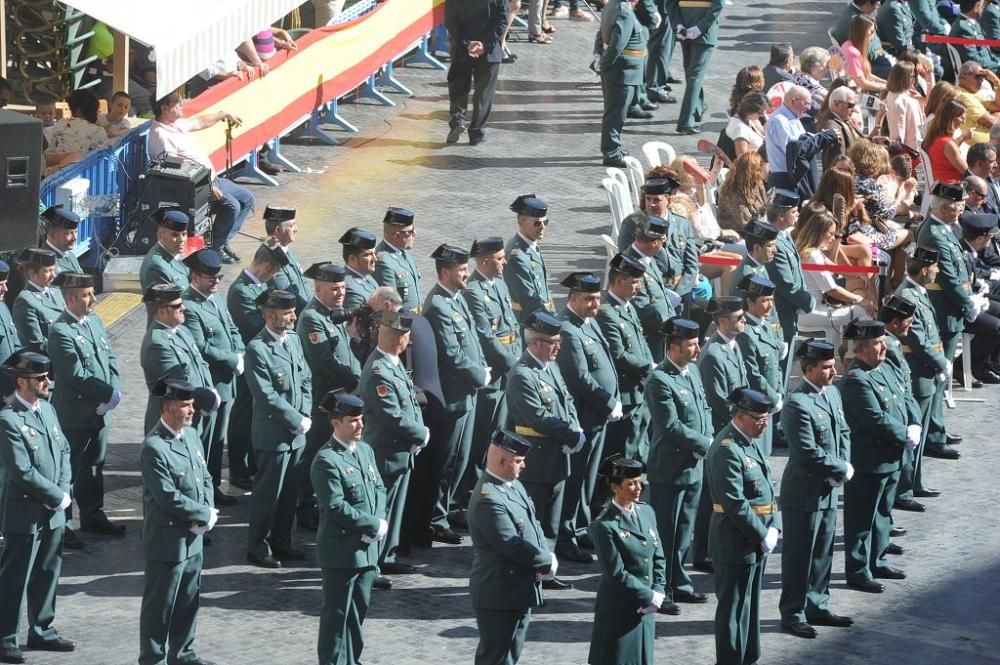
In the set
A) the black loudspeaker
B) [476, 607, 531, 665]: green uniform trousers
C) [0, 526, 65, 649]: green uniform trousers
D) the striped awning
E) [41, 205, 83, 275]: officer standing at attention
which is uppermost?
the black loudspeaker

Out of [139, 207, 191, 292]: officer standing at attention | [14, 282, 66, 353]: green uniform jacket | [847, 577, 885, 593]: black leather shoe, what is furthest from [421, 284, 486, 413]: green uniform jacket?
[847, 577, 885, 593]: black leather shoe

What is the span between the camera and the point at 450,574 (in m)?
11.5

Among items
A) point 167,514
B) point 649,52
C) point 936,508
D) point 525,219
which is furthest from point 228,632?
point 649,52

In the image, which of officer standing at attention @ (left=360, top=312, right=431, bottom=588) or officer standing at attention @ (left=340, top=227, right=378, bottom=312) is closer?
officer standing at attention @ (left=360, top=312, right=431, bottom=588)

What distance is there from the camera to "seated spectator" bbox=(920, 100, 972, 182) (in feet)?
54.2

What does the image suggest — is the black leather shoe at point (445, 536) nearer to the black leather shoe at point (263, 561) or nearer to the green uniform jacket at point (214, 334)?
the black leather shoe at point (263, 561)

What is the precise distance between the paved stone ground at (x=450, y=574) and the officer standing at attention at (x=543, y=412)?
2.04 feet

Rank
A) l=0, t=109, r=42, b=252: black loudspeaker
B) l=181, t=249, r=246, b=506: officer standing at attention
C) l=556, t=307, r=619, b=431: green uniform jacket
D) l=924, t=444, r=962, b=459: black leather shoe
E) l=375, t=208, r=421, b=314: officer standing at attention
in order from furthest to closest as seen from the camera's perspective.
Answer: l=924, t=444, r=962, b=459: black leather shoe
l=375, t=208, r=421, b=314: officer standing at attention
l=181, t=249, r=246, b=506: officer standing at attention
l=556, t=307, r=619, b=431: green uniform jacket
l=0, t=109, r=42, b=252: black loudspeaker

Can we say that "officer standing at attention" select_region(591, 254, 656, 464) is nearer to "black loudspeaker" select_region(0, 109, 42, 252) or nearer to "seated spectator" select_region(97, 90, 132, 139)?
"black loudspeaker" select_region(0, 109, 42, 252)

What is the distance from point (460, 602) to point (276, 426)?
1.46 meters

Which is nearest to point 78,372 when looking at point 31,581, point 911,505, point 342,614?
point 31,581

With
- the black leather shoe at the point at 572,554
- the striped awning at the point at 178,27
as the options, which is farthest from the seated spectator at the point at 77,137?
the black leather shoe at the point at 572,554

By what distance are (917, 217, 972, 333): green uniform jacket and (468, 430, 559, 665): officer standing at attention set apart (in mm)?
5097

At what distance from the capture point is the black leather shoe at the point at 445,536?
1201 centimetres
